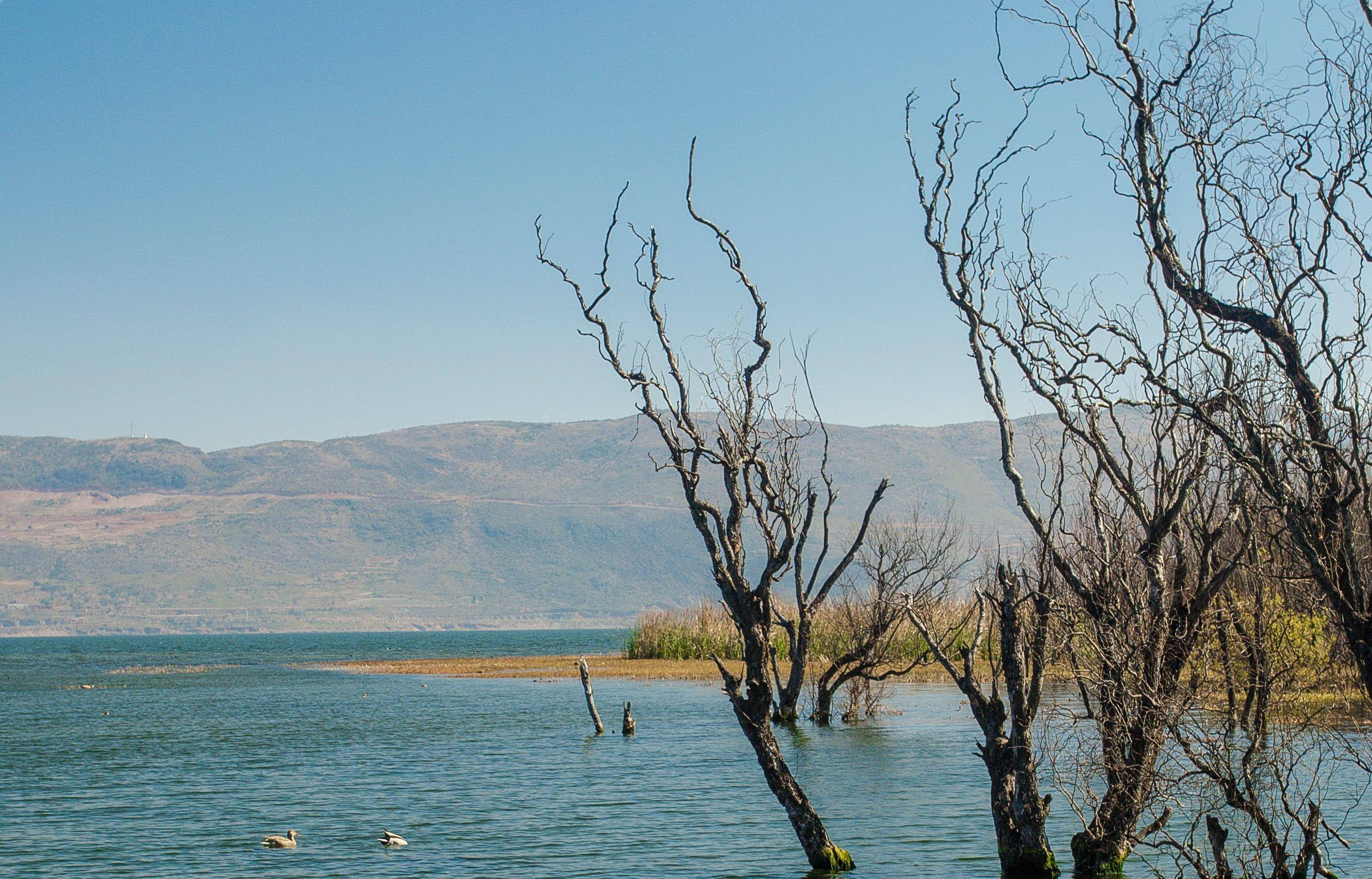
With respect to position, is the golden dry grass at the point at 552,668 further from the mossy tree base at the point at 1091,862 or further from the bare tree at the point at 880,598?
the mossy tree base at the point at 1091,862

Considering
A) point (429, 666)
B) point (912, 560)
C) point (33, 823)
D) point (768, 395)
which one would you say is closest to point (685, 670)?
point (912, 560)

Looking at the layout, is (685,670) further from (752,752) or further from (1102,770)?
(1102,770)

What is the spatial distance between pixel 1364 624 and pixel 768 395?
7142mm

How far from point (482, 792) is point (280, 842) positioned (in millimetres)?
4868

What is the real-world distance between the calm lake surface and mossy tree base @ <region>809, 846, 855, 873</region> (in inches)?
9.0

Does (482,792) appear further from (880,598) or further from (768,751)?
(880,598)

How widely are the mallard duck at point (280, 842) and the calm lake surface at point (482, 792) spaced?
207mm

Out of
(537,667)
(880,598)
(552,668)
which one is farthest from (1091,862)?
(537,667)

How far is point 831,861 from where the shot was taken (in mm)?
12578

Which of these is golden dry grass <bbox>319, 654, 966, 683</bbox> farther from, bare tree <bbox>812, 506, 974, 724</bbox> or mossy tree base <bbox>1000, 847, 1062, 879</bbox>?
mossy tree base <bbox>1000, 847, 1062, 879</bbox>

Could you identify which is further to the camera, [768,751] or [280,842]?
[280,842]

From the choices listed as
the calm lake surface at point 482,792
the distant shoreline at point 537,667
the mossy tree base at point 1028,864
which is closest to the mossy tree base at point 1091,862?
the mossy tree base at point 1028,864

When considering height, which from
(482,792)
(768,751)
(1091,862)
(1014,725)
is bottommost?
(482,792)

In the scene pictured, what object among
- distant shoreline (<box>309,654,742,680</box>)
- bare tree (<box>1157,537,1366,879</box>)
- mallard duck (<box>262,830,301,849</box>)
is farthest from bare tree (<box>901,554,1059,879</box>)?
distant shoreline (<box>309,654,742,680</box>)
